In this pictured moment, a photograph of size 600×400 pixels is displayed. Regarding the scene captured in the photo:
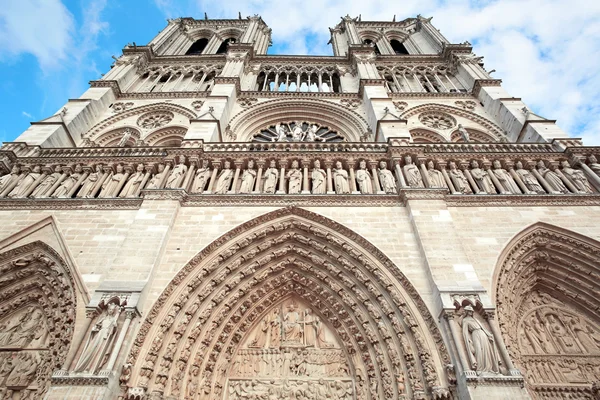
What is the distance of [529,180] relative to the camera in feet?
24.9

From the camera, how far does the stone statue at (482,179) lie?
7.37 meters

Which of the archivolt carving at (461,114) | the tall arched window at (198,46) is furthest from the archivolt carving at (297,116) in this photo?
the tall arched window at (198,46)

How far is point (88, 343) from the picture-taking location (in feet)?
15.2

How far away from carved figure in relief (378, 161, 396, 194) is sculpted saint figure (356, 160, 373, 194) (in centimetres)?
26

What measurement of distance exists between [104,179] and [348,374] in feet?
21.9

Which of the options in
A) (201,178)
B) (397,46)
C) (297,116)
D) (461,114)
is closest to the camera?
(201,178)

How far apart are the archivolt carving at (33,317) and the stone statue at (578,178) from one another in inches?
388

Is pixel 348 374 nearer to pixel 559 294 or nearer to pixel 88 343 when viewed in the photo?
pixel 88 343

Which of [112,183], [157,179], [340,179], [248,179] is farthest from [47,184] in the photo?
[340,179]

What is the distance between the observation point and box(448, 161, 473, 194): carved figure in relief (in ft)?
24.2

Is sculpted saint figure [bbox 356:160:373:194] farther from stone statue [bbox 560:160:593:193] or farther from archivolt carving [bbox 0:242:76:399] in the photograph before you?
archivolt carving [bbox 0:242:76:399]

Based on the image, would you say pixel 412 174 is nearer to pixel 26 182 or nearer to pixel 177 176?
pixel 177 176

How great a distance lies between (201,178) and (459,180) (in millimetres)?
5707

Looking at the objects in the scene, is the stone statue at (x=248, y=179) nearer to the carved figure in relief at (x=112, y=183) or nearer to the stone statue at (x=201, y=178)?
the stone statue at (x=201, y=178)
